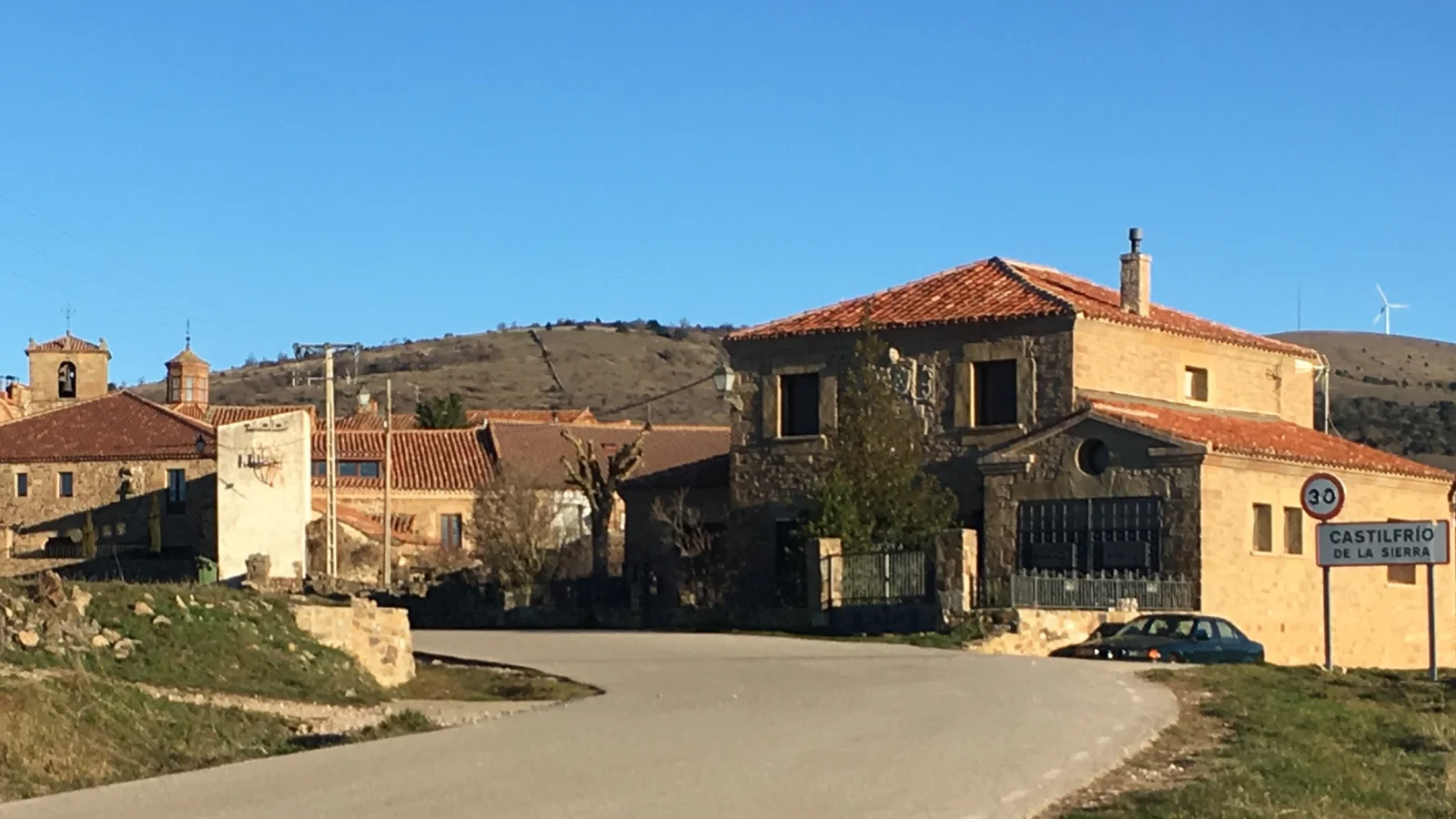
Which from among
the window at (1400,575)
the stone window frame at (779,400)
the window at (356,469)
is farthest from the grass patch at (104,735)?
the window at (356,469)

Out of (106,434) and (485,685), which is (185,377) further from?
(485,685)

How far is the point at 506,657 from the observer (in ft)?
93.4

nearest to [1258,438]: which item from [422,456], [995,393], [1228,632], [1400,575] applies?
[1400,575]

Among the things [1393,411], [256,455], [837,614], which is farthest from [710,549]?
[1393,411]

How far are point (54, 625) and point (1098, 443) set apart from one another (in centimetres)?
2068

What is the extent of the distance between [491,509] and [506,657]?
91.9 ft

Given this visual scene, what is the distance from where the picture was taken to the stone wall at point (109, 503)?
2437 inches

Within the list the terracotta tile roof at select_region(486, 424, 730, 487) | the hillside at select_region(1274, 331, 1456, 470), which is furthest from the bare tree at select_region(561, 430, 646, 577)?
the hillside at select_region(1274, 331, 1456, 470)

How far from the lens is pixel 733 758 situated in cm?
1463

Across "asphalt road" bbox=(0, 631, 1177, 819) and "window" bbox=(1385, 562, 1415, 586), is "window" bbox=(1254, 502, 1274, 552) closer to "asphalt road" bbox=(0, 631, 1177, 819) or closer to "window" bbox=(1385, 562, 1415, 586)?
"window" bbox=(1385, 562, 1415, 586)

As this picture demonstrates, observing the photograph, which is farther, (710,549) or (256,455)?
(256,455)

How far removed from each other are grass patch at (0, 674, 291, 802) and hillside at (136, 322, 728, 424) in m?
90.5

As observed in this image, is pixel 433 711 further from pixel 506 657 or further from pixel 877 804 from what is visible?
pixel 877 804

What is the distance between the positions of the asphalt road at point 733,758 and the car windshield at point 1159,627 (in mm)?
5524
